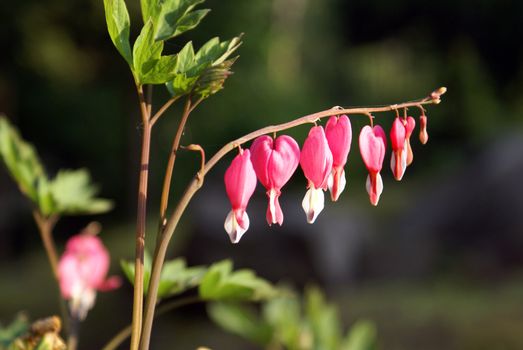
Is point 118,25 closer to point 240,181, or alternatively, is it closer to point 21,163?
point 240,181

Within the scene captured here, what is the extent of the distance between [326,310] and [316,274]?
169 inches

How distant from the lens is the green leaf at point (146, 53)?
0.74 m

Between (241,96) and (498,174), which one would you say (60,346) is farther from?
(241,96)

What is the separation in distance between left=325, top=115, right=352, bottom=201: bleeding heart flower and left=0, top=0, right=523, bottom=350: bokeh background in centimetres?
409

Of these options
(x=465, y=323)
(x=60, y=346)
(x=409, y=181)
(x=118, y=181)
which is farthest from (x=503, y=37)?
(x=60, y=346)

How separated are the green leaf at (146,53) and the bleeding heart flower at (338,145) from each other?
8.0 inches

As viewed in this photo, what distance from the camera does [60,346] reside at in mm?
886

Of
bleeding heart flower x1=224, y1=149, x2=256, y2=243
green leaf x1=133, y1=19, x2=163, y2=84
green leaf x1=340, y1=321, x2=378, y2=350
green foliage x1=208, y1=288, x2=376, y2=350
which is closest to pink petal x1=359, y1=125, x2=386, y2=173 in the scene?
bleeding heart flower x1=224, y1=149, x2=256, y2=243

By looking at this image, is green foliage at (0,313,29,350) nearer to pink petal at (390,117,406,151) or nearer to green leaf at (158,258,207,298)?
green leaf at (158,258,207,298)

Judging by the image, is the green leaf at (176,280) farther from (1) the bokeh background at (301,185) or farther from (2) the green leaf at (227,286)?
(1) the bokeh background at (301,185)

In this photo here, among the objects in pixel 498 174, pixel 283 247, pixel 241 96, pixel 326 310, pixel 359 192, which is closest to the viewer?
pixel 326 310

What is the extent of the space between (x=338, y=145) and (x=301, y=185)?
8.06 metres

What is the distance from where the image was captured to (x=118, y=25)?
763 millimetres

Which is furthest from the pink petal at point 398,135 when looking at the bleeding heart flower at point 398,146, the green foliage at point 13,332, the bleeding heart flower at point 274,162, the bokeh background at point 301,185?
the bokeh background at point 301,185
